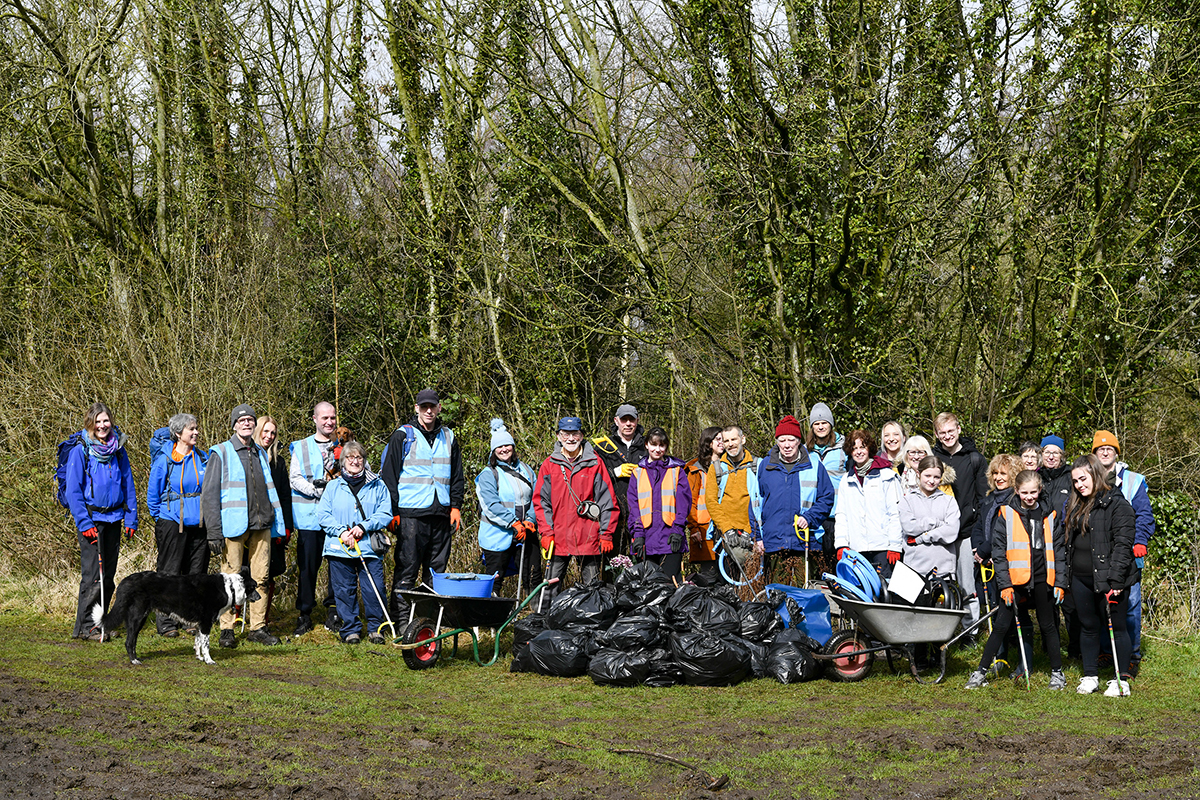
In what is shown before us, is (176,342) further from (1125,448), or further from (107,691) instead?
(1125,448)

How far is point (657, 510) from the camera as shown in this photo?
28.9 ft

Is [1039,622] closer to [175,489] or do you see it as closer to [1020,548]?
[1020,548]

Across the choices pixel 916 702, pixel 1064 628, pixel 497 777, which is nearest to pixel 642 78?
pixel 1064 628

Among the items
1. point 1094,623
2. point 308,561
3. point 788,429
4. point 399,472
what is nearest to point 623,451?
Answer: point 788,429

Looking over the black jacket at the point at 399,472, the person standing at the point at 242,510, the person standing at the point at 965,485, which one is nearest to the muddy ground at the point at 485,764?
the person standing at the point at 965,485

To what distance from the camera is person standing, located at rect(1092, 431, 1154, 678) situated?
7.15 metres

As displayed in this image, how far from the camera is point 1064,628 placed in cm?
884

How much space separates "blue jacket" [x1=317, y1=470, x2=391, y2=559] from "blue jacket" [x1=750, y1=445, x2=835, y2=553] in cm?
297

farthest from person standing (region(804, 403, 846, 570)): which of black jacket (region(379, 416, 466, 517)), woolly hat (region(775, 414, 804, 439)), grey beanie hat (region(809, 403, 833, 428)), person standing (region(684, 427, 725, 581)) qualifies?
black jacket (region(379, 416, 466, 517))

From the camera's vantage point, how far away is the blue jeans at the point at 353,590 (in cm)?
875

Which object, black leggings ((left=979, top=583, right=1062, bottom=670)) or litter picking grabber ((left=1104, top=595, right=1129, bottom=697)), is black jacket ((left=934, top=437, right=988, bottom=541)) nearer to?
black leggings ((left=979, top=583, right=1062, bottom=670))

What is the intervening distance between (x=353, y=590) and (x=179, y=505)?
1518mm

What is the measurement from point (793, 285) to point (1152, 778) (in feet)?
24.2

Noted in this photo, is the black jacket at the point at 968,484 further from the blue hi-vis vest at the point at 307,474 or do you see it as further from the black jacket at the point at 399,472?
the blue hi-vis vest at the point at 307,474
